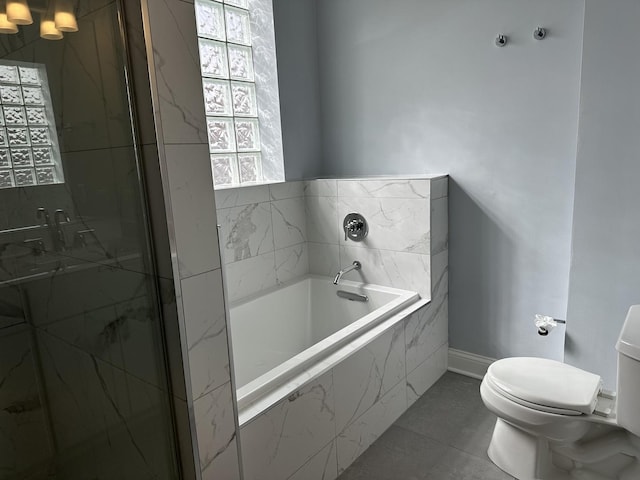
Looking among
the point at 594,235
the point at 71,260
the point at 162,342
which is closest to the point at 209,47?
the point at 71,260

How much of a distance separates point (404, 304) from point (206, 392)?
4.38 ft

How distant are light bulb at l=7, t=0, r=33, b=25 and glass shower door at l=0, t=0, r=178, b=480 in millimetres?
18

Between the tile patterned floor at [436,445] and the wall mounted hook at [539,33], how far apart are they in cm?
183

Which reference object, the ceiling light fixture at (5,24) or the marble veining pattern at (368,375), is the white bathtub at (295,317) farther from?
the ceiling light fixture at (5,24)

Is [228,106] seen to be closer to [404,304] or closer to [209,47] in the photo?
[209,47]

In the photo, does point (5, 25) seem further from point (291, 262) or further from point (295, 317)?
point (295, 317)

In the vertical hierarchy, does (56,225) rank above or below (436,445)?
above

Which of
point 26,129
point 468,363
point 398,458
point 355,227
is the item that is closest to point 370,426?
point 398,458

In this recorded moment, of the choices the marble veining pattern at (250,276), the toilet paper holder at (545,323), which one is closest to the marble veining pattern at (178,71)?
the marble veining pattern at (250,276)

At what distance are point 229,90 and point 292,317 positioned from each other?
1416mm

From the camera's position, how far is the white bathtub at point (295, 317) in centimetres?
250

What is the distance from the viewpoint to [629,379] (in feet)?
5.27

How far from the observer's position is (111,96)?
1.23 meters

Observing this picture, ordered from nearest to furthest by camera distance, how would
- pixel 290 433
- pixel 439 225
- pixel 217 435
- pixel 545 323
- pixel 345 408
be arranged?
pixel 217 435, pixel 290 433, pixel 345 408, pixel 545 323, pixel 439 225
